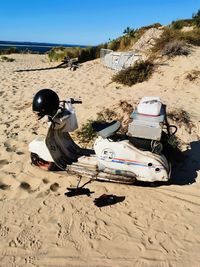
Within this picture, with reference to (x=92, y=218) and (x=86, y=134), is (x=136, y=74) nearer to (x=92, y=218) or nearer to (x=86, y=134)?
(x=86, y=134)

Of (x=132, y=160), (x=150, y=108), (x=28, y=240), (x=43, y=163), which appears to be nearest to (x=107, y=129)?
(x=132, y=160)

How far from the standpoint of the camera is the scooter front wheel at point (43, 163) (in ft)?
15.1

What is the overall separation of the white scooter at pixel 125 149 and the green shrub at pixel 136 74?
4866 mm

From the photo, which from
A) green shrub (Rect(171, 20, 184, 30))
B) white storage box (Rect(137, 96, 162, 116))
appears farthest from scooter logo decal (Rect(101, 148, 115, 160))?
green shrub (Rect(171, 20, 184, 30))

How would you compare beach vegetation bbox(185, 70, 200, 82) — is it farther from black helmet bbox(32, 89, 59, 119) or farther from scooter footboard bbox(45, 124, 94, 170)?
black helmet bbox(32, 89, 59, 119)

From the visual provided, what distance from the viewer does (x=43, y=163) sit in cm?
473

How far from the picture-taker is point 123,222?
3645 mm

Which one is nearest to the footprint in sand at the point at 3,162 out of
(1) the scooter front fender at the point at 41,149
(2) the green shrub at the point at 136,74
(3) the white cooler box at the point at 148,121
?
(1) the scooter front fender at the point at 41,149

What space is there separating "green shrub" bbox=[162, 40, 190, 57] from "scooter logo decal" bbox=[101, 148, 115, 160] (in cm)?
696

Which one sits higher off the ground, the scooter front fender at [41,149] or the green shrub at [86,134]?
the scooter front fender at [41,149]

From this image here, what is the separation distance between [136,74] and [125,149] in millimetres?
5572

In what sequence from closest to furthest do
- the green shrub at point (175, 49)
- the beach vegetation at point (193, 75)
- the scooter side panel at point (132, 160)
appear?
1. the scooter side panel at point (132, 160)
2. the beach vegetation at point (193, 75)
3. the green shrub at point (175, 49)

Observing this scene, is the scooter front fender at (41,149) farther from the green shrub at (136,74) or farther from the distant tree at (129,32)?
the distant tree at (129,32)

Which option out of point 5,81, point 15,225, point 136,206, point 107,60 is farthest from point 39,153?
point 107,60
